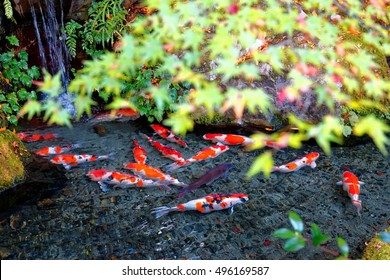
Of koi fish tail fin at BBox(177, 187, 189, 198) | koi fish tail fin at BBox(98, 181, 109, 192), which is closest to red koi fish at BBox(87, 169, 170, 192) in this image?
koi fish tail fin at BBox(98, 181, 109, 192)

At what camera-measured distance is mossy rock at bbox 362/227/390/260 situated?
4137 mm

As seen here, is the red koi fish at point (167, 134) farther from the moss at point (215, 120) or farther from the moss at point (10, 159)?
the moss at point (10, 159)

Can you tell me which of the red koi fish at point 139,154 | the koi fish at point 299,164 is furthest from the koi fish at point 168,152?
the koi fish at point 299,164

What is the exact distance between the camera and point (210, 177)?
5.57 m

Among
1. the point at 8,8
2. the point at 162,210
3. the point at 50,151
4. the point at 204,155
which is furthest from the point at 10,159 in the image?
the point at 204,155

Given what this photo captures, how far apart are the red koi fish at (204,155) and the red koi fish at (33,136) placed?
2115 mm

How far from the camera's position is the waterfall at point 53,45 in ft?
23.4

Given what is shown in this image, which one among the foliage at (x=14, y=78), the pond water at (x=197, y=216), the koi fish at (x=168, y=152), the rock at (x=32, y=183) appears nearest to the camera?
the pond water at (x=197, y=216)

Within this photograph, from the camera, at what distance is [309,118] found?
7156 millimetres

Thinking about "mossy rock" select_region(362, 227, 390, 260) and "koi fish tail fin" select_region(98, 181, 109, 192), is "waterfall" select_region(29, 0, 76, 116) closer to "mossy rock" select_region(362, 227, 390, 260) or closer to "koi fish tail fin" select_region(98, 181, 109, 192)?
"koi fish tail fin" select_region(98, 181, 109, 192)

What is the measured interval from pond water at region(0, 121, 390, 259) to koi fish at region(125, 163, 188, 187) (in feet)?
0.64

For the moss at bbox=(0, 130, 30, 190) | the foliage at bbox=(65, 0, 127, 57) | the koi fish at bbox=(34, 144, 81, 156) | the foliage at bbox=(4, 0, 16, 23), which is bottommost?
the koi fish at bbox=(34, 144, 81, 156)

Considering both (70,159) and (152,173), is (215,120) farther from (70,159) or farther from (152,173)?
(70,159)
